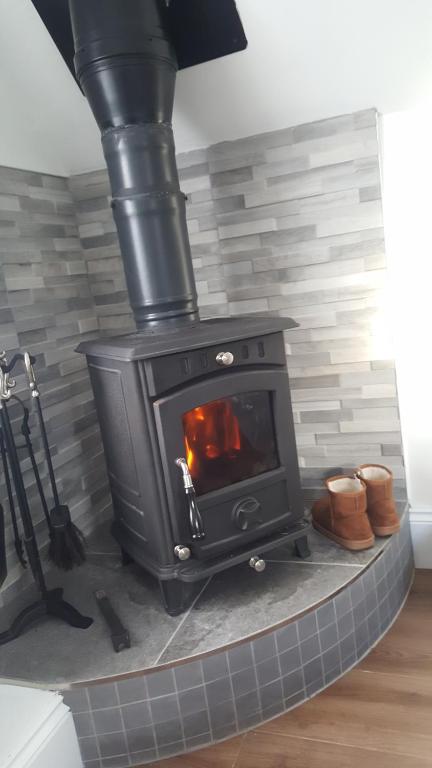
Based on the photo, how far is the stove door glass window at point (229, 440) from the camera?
5.49 feet

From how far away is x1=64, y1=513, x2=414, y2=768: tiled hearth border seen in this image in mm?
1508

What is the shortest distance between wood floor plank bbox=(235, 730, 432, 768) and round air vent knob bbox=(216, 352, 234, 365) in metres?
0.95

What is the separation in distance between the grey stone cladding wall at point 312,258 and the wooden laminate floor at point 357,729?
0.67 metres

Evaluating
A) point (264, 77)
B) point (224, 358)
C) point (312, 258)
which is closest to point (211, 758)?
point (224, 358)

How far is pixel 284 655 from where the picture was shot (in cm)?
161

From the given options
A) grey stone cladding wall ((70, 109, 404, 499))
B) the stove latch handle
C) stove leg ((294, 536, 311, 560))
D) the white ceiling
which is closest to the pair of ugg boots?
stove leg ((294, 536, 311, 560))

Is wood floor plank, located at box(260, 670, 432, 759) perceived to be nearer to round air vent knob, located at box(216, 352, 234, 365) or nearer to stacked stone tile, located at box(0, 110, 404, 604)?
stacked stone tile, located at box(0, 110, 404, 604)

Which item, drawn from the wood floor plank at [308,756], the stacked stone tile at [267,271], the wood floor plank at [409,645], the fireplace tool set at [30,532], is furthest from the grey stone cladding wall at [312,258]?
the wood floor plank at [308,756]

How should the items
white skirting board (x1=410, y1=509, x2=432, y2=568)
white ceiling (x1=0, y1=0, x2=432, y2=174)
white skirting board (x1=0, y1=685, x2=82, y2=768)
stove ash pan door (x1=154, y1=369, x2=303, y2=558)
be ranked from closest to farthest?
white skirting board (x1=0, y1=685, x2=82, y2=768)
stove ash pan door (x1=154, y1=369, x2=303, y2=558)
white ceiling (x1=0, y1=0, x2=432, y2=174)
white skirting board (x1=410, y1=509, x2=432, y2=568)

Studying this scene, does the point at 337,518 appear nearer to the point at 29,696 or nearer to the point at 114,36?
the point at 29,696

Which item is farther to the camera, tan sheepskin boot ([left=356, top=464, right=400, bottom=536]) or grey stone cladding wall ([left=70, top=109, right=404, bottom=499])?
grey stone cladding wall ([left=70, top=109, right=404, bottom=499])

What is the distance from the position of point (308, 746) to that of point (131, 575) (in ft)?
2.31

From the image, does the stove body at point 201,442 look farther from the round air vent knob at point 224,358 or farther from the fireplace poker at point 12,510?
the fireplace poker at point 12,510

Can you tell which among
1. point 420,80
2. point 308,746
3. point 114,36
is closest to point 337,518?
point 308,746
